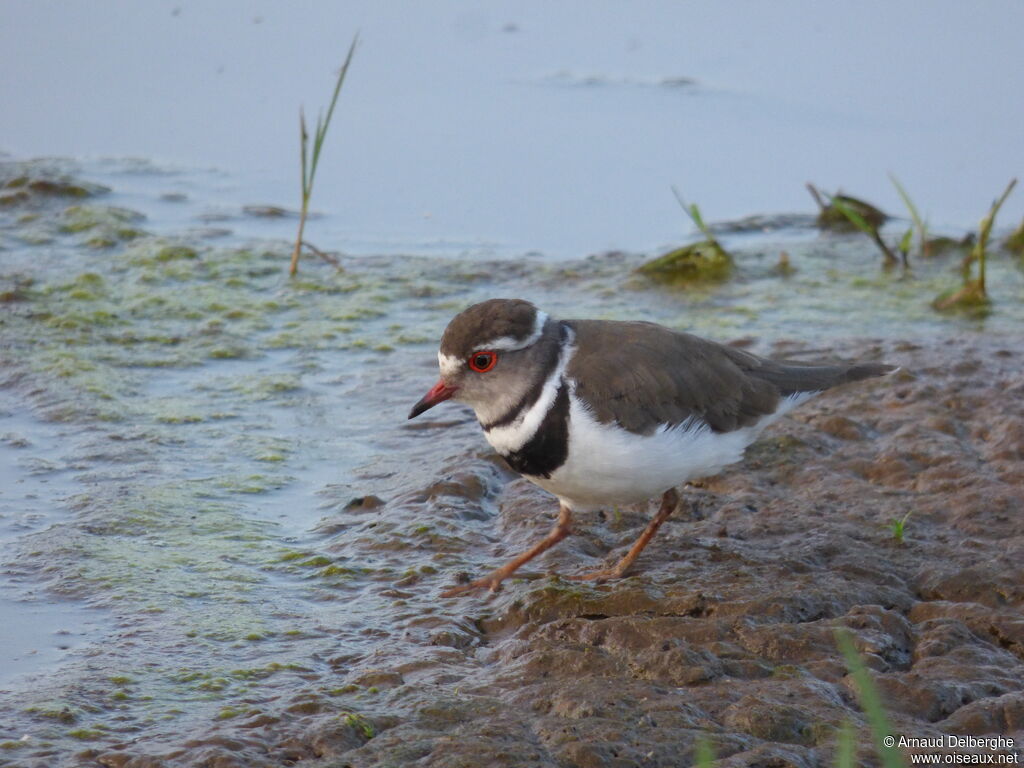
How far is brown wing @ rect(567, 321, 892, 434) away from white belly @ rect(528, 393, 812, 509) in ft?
0.16

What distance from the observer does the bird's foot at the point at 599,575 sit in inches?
195

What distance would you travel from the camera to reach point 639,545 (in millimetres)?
5094

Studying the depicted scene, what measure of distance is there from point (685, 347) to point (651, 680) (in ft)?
4.82

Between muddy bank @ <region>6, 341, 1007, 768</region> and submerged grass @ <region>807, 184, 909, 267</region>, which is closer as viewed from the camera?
muddy bank @ <region>6, 341, 1007, 768</region>

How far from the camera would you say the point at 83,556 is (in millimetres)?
5109

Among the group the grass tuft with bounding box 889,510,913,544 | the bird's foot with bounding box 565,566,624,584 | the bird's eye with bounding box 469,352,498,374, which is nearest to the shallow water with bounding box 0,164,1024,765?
the bird's foot with bounding box 565,566,624,584

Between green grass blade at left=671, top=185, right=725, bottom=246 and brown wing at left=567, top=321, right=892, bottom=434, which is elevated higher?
green grass blade at left=671, top=185, right=725, bottom=246

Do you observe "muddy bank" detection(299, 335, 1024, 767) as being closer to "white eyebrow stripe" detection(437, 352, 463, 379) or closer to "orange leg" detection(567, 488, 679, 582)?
"orange leg" detection(567, 488, 679, 582)

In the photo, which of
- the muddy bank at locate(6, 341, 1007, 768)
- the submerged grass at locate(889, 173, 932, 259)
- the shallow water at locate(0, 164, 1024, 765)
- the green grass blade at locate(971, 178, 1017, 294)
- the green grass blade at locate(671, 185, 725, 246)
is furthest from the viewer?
the submerged grass at locate(889, 173, 932, 259)

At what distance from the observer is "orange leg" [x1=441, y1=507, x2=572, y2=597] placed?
494cm

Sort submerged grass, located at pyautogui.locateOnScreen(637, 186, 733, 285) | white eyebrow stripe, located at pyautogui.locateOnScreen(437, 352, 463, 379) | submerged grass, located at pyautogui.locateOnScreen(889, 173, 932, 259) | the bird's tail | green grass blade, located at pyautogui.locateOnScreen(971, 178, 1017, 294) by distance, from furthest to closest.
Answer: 1. submerged grass, located at pyautogui.locateOnScreen(637, 186, 733, 285)
2. submerged grass, located at pyautogui.locateOnScreen(889, 173, 932, 259)
3. green grass blade, located at pyautogui.locateOnScreen(971, 178, 1017, 294)
4. the bird's tail
5. white eyebrow stripe, located at pyautogui.locateOnScreen(437, 352, 463, 379)

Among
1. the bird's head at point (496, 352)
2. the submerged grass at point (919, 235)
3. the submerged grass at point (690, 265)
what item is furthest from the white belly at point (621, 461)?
the submerged grass at point (919, 235)

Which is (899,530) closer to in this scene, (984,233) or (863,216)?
(984,233)

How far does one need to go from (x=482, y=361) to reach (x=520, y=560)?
0.76 m
